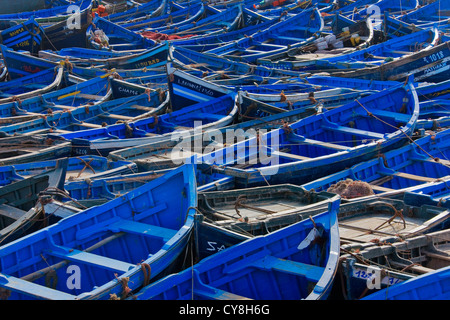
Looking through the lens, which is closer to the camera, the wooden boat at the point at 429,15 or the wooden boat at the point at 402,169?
the wooden boat at the point at 402,169

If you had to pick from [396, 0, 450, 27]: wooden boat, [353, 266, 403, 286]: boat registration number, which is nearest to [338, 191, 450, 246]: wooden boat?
[353, 266, 403, 286]: boat registration number

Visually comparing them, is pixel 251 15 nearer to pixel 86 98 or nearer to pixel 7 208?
pixel 86 98

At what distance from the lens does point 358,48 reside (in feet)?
83.7

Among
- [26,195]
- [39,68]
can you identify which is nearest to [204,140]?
[26,195]

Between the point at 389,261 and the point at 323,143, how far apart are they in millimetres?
6021

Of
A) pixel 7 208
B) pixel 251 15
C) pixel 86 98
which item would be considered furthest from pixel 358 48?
pixel 7 208

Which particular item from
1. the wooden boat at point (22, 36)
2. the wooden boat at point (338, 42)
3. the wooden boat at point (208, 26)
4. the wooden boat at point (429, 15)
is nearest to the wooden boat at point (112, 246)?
the wooden boat at point (338, 42)

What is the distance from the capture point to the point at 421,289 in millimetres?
9594

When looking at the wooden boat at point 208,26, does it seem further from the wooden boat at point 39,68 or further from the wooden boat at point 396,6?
the wooden boat at point 39,68

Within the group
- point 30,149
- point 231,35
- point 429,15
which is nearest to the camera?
point 30,149

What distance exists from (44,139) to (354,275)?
9.47m

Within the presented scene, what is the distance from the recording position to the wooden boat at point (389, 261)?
988cm

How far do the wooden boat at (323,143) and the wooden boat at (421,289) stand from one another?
4926mm

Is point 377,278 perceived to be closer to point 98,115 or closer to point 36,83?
point 98,115
